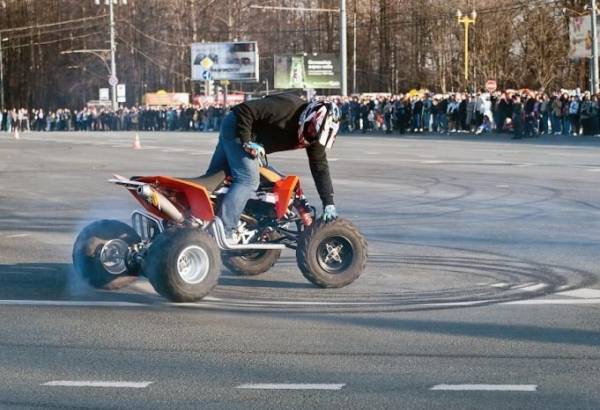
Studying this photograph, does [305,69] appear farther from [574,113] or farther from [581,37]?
[574,113]

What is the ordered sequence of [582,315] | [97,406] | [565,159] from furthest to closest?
[565,159] → [582,315] → [97,406]

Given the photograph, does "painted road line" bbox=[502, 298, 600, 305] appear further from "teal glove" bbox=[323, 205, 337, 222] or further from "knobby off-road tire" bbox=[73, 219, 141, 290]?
"knobby off-road tire" bbox=[73, 219, 141, 290]

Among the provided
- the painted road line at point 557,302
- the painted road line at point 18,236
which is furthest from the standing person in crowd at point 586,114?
the painted road line at point 557,302

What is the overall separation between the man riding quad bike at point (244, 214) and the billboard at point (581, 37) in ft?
145

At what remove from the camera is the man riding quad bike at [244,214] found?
386 inches

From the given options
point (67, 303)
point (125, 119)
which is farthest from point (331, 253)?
point (125, 119)

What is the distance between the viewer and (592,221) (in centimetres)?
1508

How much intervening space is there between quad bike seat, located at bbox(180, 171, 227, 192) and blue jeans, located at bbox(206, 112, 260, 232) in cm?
8

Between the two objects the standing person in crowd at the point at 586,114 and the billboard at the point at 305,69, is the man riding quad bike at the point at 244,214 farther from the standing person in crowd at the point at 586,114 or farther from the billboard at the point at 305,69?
the billboard at the point at 305,69

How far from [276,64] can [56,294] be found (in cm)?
7256

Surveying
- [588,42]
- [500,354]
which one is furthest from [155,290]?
[588,42]

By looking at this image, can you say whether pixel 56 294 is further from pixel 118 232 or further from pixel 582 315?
pixel 582 315

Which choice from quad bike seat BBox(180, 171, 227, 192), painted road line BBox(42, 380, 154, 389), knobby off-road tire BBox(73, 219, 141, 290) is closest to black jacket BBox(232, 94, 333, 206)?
quad bike seat BBox(180, 171, 227, 192)

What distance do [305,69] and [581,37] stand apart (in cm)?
2988
